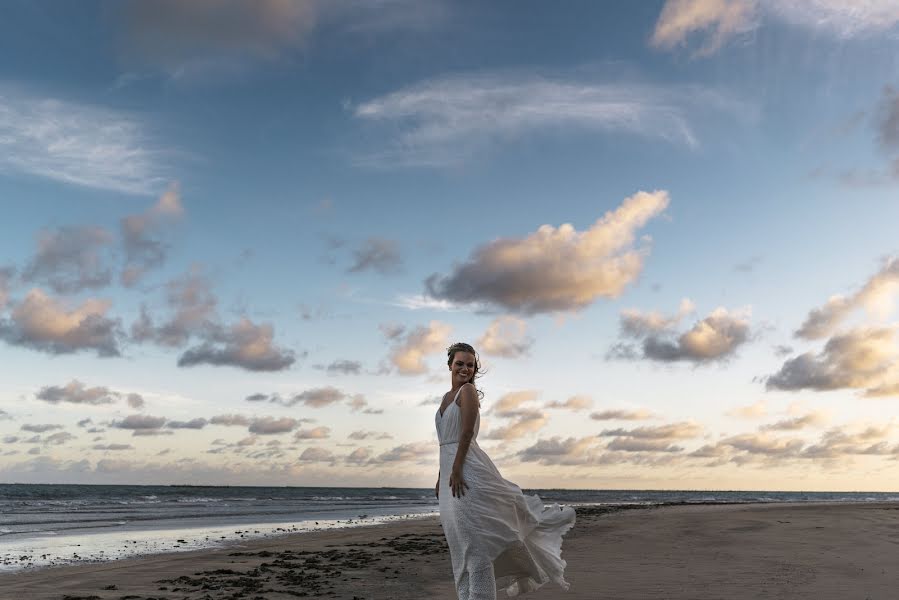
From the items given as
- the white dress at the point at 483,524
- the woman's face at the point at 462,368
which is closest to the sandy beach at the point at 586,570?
the white dress at the point at 483,524

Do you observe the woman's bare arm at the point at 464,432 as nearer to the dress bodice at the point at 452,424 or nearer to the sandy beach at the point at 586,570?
the dress bodice at the point at 452,424

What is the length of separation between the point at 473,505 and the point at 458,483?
23 centimetres

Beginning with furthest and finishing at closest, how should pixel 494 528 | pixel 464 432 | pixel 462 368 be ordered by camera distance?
pixel 462 368 → pixel 494 528 → pixel 464 432

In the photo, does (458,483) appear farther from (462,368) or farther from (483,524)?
(462,368)

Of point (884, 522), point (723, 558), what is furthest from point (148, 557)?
point (884, 522)

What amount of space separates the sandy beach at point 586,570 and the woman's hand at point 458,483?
408 centimetres

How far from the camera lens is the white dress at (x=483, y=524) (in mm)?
6207

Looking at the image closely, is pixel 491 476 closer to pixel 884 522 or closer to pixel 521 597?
pixel 521 597

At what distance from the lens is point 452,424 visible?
6309 millimetres

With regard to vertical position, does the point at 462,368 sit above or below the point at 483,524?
above

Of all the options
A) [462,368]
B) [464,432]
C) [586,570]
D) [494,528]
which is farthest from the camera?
[586,570]

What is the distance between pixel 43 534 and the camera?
2302 centimetres

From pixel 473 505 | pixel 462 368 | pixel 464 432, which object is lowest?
pixel 473 505

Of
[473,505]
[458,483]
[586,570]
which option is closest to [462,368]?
[458,483]
